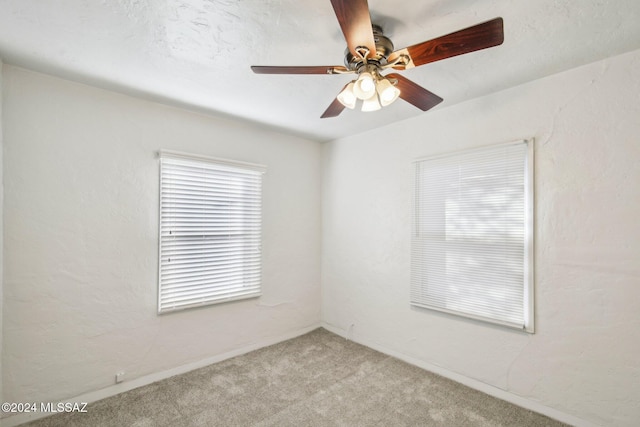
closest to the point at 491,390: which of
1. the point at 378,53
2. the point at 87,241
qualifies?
the point at 378,53

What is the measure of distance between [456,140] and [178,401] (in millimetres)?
3253

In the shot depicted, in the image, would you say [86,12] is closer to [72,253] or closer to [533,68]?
[72,253]

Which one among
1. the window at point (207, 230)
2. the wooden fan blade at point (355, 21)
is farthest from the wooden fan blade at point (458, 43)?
the window at point (207, 230)

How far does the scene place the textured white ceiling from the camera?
1.52 m

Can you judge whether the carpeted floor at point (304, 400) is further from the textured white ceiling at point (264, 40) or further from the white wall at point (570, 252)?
the textured white ceiling at point (264, 40)

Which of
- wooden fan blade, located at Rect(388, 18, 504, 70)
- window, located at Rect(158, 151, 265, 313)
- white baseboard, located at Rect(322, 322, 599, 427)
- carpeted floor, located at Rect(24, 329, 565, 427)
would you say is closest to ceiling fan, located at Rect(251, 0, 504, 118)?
wooden fan blade, located at Rect(388, 18, 504, 70)

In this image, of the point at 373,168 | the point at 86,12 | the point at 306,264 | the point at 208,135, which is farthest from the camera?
the point at 306,264

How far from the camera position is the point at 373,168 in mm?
3438

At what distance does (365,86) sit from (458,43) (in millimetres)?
451

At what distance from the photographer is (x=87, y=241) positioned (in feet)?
7.77

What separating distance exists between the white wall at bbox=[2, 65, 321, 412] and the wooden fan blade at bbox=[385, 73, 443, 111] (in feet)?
6.54

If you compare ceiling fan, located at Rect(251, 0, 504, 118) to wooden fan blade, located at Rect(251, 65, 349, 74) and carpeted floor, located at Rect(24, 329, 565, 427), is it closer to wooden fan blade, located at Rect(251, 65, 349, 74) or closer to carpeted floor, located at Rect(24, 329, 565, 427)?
wooden fan blade, located at Rect(251, 65, 349, 74)

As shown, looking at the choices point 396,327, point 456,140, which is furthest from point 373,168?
point 396,327

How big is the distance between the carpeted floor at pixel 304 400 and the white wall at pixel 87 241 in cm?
26
